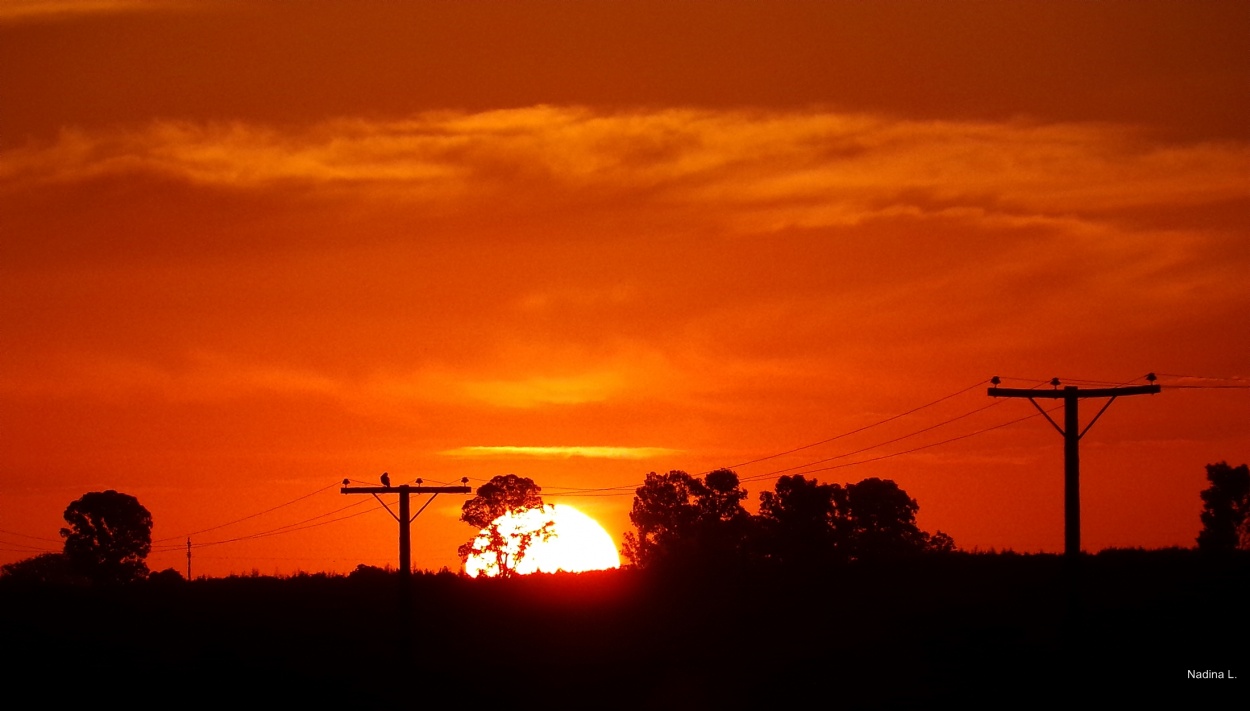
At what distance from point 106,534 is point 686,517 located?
46927mm

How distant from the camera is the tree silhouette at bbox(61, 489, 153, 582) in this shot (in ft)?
370

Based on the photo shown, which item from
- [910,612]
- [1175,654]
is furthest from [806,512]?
[1175,654]

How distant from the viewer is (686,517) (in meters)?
123

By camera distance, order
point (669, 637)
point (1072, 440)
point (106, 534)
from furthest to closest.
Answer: point (106, 534) → point (669, 637) → point (1072, 440)

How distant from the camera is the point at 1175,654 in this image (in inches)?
1738

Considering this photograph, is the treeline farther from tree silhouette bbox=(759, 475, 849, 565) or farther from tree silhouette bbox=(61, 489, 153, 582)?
tree silhouette bbox=(61, 489, 153, 582)

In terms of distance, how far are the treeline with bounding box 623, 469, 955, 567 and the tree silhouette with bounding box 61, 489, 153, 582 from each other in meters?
40.4

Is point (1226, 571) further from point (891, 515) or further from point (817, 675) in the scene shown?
point (891, 515)

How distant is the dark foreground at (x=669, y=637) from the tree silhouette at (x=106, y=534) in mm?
46907

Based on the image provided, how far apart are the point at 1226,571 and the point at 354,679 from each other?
32.8 metres

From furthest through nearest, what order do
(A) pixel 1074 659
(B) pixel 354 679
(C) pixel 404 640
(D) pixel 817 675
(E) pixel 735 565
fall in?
(E) pixel 735 565
(C) pixel 404 640
(B) pixel 354 679
(D) pixel 817 675
(A) pixel 1074 659

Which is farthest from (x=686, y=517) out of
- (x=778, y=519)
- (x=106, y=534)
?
(x=106, y=534)

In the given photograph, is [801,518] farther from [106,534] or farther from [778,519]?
[106,534]

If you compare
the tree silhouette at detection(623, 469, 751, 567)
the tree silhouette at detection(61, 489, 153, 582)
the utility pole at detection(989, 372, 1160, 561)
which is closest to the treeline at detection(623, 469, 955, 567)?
the tree silhouette at detection(623, 469, 751, 567)
